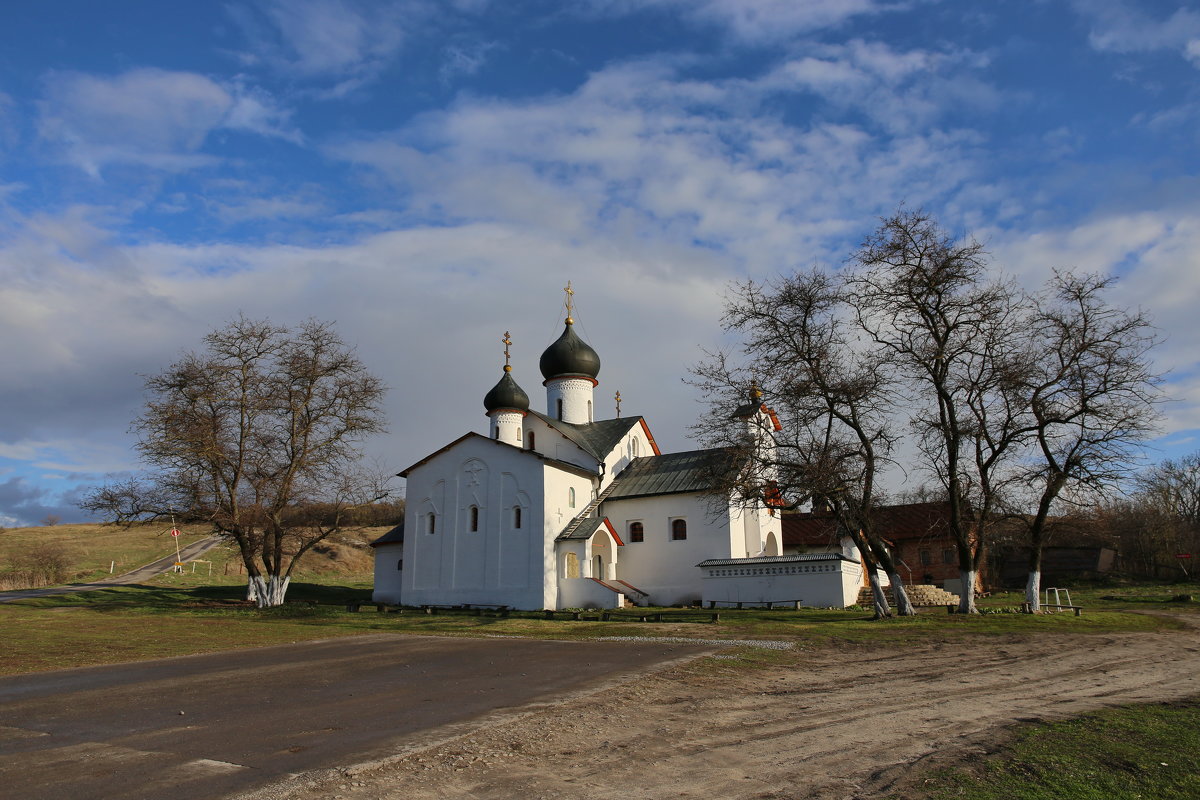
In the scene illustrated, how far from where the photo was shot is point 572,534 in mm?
33469

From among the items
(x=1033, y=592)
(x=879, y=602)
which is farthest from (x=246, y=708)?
(x=1033, y=592)

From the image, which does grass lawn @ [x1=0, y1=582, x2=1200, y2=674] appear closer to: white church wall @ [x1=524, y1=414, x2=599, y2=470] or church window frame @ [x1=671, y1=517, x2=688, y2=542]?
church window frame @ [x1=671, y1=517, x2=688, y2=542]

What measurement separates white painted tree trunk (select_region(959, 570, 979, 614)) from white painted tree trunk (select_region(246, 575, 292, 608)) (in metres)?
25.0

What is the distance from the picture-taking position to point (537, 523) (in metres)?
33.3

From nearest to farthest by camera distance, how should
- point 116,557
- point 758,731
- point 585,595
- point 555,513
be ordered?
point 758,731 → point 585,595 → point 555,513 → point 116,557

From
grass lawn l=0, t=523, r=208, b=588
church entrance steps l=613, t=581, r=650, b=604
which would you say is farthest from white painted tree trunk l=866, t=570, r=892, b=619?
grass lawn l=0, t=523, r=208, b=588

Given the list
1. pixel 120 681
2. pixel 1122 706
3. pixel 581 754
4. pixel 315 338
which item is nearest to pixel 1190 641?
pixel 1122 706

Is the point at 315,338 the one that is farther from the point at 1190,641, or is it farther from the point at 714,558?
the point at 1190,641

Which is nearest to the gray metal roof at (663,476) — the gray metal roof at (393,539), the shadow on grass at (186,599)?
the gray metal roof at (393,539)

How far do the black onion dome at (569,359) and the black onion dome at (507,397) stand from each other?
120 inches

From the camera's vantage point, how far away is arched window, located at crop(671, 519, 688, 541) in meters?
34.7

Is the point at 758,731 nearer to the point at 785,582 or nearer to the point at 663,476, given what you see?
the point at 785,582

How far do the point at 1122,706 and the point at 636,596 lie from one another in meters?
25.4

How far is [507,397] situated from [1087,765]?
34.1 metres
